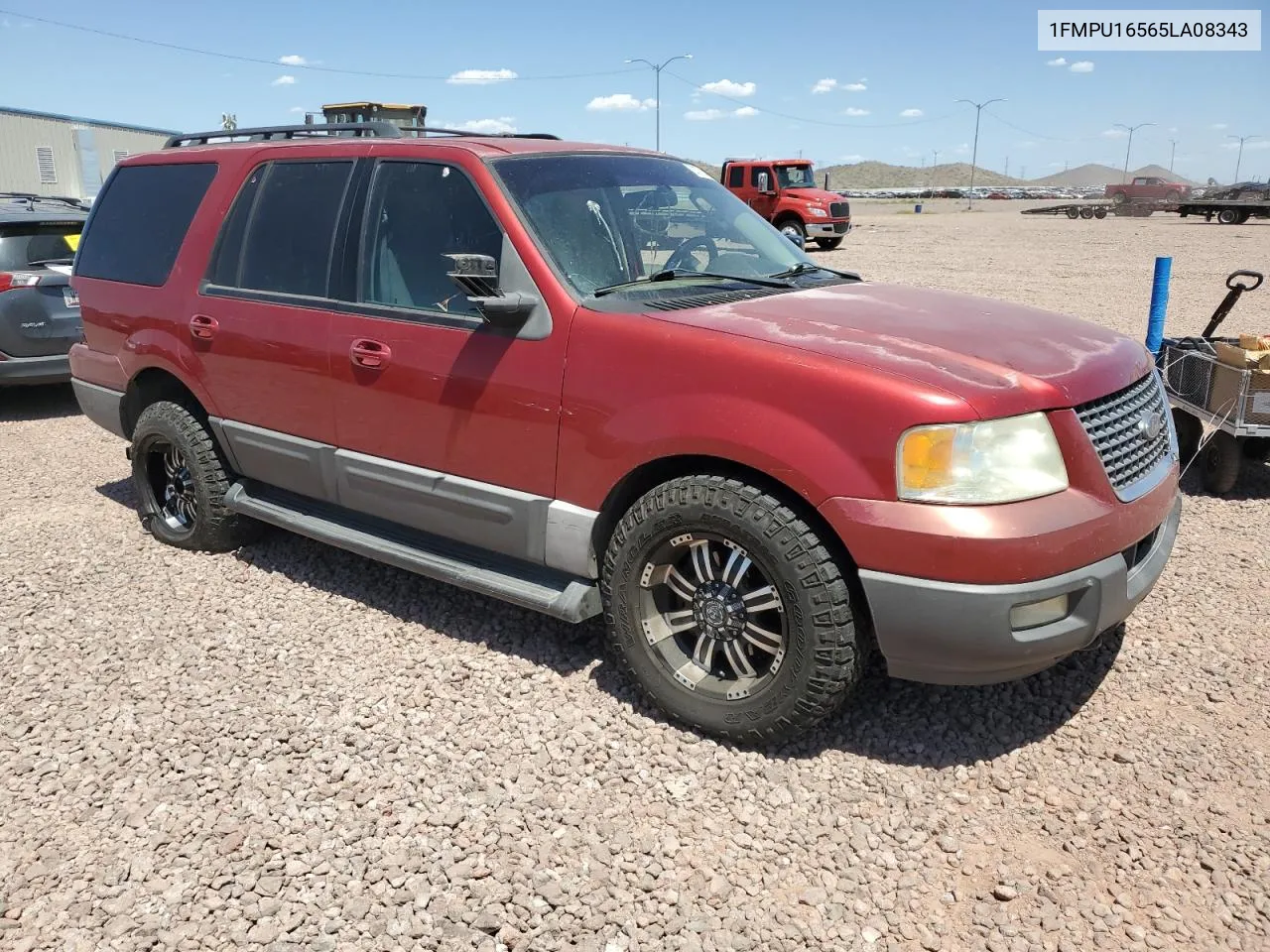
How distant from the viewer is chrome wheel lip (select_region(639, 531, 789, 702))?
10.5ft

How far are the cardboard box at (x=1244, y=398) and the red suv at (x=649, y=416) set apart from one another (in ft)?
7.61

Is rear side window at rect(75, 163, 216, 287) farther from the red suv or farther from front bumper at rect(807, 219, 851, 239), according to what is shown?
front bumper at rect(807, 219, 851, 239)

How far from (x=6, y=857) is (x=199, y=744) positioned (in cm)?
65

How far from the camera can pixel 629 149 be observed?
4.45 meters

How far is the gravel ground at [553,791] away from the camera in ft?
8.52

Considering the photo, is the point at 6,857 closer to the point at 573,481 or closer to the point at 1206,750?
the point at 573,481

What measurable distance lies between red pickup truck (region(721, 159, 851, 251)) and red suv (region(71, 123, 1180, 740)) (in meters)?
24.2

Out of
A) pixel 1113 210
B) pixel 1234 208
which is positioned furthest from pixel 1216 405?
pixel 1113 210

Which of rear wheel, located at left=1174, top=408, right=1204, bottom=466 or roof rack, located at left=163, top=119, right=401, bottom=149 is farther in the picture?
rear wheel, located at left=1174, top=408, right=1204, bottom=466

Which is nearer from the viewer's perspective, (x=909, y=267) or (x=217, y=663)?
(x=217, y=663)

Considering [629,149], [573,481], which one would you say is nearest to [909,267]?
[629,149]

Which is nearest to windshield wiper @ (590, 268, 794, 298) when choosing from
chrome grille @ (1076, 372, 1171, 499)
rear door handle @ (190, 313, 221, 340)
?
chrome grille @ (1076, 372, 1171, 499)

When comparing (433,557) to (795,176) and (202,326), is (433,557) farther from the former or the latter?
(795,176)

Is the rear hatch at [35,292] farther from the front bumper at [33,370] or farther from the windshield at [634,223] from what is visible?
the windshield at [634,223]
